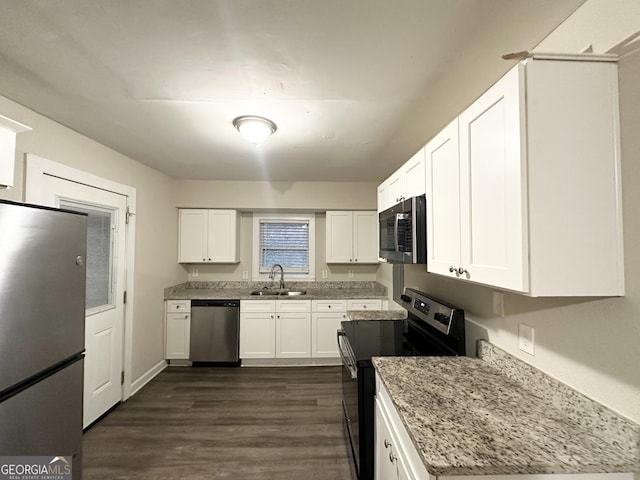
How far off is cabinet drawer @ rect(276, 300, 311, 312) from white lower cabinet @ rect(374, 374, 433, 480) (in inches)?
84.3

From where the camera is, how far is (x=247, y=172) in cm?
332

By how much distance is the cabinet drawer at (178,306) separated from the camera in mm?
3473

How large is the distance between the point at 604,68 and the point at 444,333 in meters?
1.36

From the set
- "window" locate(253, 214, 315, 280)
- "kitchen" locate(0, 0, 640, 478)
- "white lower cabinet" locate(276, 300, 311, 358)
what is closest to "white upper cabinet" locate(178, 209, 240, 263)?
"kitchen" locate(0, 0, 640, 478)

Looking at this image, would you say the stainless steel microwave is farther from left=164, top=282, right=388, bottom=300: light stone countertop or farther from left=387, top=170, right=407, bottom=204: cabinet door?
left=164, top=282, right=388, bottom=300: light stone countertop

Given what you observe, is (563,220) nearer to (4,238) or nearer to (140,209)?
(4,238)

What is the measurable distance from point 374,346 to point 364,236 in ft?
7.47

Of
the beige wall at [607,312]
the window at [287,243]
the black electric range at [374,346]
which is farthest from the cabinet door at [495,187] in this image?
the window at [287,243]

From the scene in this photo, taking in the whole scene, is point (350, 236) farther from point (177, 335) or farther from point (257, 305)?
point (177, 335)

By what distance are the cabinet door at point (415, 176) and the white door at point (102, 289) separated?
2.53m

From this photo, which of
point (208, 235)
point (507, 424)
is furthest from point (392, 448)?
point (208, 235)

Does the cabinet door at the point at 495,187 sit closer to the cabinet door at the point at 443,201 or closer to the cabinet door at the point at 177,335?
the cabinet door at the point at 443,201

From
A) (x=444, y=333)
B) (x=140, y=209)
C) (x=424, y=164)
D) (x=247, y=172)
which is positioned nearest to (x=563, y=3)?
(x=424, y=164)

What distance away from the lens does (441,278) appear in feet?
6.98
